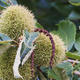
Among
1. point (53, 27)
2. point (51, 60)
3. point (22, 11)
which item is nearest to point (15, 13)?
point (22, 11)

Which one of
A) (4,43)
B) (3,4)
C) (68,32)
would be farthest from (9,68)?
(68,32)

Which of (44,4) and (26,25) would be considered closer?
(26,25)

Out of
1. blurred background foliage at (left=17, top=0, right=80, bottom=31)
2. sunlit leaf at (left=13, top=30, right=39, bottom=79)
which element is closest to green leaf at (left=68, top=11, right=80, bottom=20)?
blurred background foliage at (left=17, top=0, right=80, bottom=31)

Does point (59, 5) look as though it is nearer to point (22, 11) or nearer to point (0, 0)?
point (0, 0)

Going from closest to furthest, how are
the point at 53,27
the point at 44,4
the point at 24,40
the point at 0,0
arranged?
the point at 24,40, the point at 0,0, the point at 53,27, the point at 44,4

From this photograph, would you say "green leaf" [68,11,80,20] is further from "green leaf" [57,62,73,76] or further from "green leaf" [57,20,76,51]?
"green leaf" [57,62,73,76]
